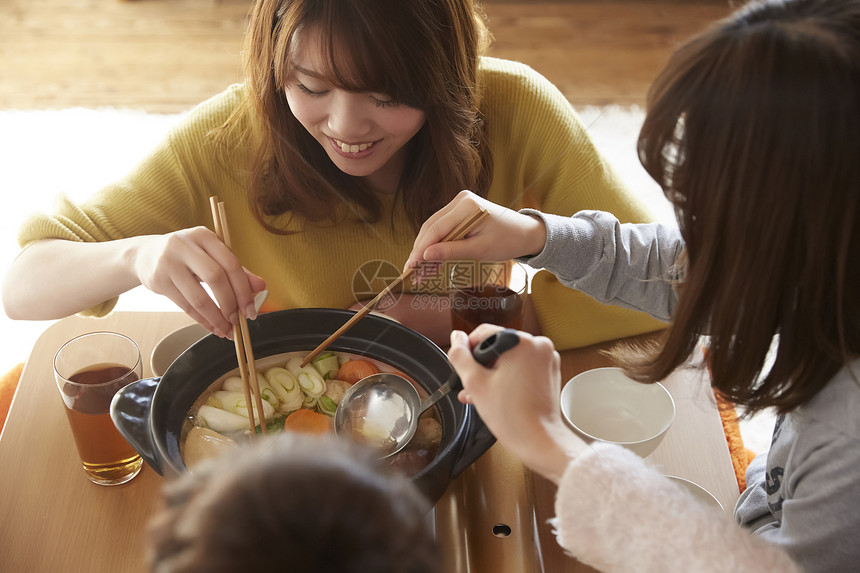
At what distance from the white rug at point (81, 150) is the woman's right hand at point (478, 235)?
4.98 feet

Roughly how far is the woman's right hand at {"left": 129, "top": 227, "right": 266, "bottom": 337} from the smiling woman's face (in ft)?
0.85

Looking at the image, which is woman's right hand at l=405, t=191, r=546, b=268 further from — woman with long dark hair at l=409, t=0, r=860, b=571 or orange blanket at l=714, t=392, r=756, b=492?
orange blanket at l=714, t=392, r=756, b=492

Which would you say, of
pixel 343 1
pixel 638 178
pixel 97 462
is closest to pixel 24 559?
pixel 97 462

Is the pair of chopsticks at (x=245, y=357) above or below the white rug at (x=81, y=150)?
above

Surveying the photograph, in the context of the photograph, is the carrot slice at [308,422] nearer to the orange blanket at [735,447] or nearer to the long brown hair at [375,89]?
the long brown hair at [375,89]

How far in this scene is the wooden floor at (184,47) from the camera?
3.10m

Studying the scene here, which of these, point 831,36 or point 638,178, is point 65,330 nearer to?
point 831,36

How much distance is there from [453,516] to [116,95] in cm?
276

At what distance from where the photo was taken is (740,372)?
2.76ft

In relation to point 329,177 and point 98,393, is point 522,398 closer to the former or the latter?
point 98,393

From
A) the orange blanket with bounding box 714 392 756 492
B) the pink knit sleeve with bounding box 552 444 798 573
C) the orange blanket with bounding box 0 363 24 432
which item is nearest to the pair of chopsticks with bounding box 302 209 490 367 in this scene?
the pink knit sleeve with bounding box 552 444 798 573

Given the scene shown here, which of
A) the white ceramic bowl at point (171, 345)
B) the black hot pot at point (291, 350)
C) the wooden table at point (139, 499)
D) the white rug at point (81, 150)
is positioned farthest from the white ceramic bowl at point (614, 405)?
the white rug at point (81, 150)

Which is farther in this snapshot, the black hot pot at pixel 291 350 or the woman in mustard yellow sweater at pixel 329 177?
the woman in mustard yellow sweater at pixel 329 177

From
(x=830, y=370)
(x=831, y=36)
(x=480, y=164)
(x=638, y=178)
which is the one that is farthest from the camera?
(x=638, y=178)
